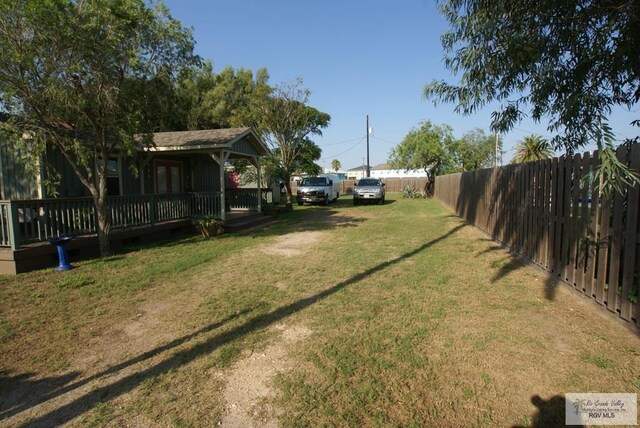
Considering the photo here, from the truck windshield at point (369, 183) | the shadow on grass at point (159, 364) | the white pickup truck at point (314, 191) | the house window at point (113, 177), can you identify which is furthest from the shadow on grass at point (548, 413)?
the truck windshield at point (369, 183)

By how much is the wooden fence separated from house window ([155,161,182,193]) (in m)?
11.2

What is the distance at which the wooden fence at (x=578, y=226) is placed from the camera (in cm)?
378

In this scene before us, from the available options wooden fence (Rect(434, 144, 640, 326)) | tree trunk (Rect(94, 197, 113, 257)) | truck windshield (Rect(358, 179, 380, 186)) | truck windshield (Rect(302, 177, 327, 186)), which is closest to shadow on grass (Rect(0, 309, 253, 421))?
wooden fence (Rect(434, 144, 640, 326))

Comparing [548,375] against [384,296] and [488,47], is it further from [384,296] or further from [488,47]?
[488,47]

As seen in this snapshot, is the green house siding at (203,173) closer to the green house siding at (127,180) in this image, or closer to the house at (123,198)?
the house at (123,198)

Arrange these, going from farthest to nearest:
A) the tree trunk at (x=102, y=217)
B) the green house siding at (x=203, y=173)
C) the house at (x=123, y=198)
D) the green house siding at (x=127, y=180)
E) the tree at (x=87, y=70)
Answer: the green house siding at (x=203, y=173) → the green house siding at (x=127, y=180) → the tree trunk at (x=102, y=217) → the house at (x=123, y=198) → the tree at (x=87, y=70)

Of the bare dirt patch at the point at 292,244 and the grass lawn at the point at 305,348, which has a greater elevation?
the bare dirt patch at the point at 292,244

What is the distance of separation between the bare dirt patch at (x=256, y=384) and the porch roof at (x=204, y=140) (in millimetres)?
8649

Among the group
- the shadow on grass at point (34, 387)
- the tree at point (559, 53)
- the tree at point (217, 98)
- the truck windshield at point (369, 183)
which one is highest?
the tree at point (217, 98)

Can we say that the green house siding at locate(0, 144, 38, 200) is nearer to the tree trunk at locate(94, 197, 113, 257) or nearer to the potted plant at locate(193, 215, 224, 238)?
the tree trunk at locate(94, 197, 113, 257)

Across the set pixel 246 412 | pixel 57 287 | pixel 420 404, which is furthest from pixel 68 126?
pixel 420 404

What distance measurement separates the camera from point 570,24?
416 cm

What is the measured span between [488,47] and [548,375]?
3.67 meters

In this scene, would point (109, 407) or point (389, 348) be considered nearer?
Answer: point (109, 407)
